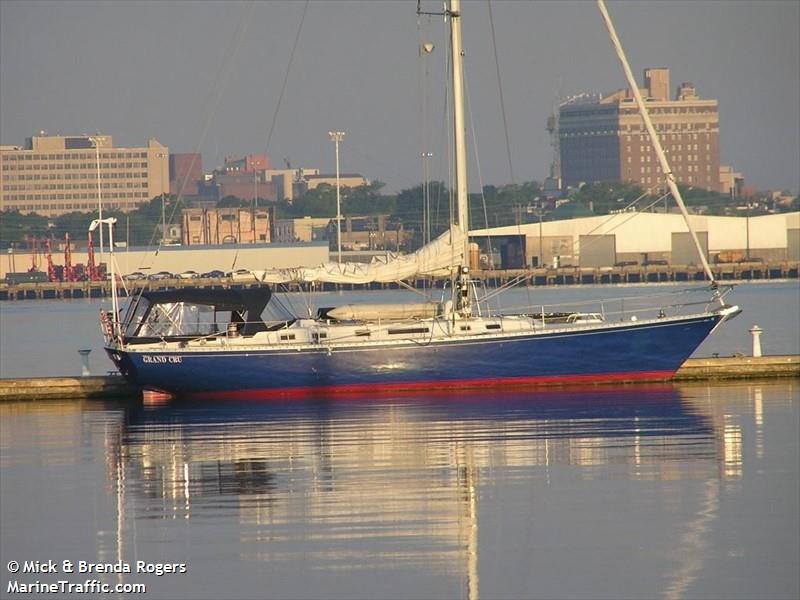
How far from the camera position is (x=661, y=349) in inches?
1353

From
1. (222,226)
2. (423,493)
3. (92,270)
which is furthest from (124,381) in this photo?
(222,226)

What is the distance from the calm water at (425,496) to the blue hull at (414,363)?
999 mm

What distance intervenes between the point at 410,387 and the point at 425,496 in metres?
11.8

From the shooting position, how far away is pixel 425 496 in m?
22.2

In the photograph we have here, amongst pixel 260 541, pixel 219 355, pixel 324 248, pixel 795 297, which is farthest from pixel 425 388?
pixel 324 248

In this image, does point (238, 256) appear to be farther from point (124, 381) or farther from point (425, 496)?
point (425, 496)

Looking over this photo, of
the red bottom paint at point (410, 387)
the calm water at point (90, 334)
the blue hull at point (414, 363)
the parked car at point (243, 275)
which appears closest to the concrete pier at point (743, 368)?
the blue hull at point (414, 363)

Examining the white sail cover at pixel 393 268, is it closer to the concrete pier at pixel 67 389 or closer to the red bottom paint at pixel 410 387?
the red bottom paint at pixel 410 387

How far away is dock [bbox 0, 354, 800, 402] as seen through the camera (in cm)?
3538

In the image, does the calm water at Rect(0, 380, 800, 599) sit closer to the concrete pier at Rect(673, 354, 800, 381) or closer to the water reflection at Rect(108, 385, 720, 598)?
the water reflection at Rect(108, 385, 720, 598)

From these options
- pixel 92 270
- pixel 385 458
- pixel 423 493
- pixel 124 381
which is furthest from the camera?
pixel 92 270

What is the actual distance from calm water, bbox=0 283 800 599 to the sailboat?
56 centimetres

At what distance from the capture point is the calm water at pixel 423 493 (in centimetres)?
1809

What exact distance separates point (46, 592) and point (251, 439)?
10.6 m
